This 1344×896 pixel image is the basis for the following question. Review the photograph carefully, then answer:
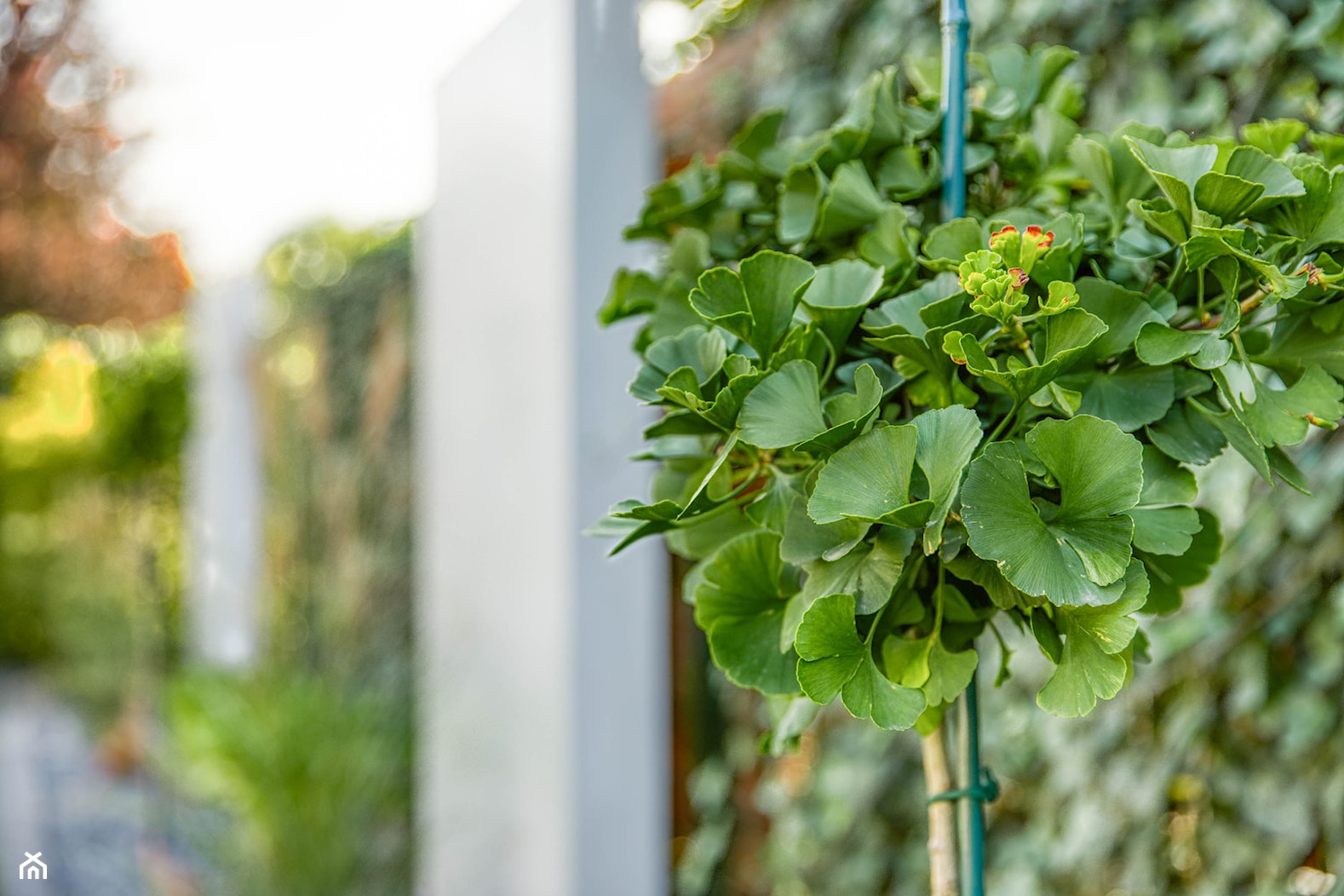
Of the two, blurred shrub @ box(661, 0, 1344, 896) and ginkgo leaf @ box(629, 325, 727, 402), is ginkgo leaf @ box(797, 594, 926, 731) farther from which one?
blurred shrub @ box(661, 0, 1344, 896)

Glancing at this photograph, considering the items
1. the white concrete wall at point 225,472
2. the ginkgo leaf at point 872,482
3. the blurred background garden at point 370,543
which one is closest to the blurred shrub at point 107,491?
the blurred background garden at point 370,543

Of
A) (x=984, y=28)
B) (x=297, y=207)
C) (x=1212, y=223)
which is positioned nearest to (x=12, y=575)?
(x=297, y=207)

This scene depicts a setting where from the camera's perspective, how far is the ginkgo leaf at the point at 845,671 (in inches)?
15.9

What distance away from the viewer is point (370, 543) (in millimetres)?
2646

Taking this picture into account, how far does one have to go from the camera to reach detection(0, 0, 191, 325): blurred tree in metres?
3.86

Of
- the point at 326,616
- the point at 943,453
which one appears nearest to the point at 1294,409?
the point at 943,453

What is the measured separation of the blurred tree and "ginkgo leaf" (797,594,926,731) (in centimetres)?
454

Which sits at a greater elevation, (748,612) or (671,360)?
Result: (671,360)

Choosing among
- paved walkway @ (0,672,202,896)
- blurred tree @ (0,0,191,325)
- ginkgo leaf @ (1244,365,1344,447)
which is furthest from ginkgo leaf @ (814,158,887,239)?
blurred tree @ (0,0,191,325)

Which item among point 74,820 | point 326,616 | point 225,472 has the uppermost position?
point 225,472

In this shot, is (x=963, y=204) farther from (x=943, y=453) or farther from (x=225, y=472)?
(x=225, y=472)

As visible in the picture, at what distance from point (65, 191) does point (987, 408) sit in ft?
16.9

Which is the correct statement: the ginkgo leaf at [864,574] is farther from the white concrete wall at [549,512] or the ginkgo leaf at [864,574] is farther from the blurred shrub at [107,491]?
the blurred shrub at [107,491]

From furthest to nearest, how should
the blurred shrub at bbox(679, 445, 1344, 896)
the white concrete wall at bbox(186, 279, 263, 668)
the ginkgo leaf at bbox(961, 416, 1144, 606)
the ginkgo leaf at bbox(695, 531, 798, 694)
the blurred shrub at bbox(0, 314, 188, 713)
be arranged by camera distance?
the blurred shrub at bbox(0, 314, 188, 713)
the white concrete wall at bbox(186, 279, 263, 668)
the blurred shrub at bbox(679, 445, 1344, 896)
the ginkgo leaf at bbox(695, 531, 798, 694)
the ginkgo leaf at bbox(961, 416, 1144, 606)
